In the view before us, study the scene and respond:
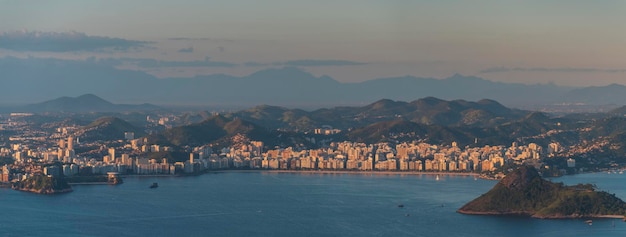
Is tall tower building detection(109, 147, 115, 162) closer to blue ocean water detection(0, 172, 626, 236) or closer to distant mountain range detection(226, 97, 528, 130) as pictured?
blue ocean water detection(0, 172, 626, 236)

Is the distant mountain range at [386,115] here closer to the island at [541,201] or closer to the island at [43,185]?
the island at [43,185]

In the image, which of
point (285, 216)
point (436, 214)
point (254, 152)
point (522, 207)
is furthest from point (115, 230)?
point (254, 152)

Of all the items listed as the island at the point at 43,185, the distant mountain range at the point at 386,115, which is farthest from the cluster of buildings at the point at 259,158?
the distant mountain range at the point at 386,115

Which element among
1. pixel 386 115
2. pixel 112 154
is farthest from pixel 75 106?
pixel 112 154

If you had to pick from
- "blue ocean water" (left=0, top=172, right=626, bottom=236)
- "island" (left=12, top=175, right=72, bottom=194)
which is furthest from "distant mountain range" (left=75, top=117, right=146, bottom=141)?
"island" (left=12, top=175, right=72, bottom=194)

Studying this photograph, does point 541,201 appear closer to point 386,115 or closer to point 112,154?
point 112,154

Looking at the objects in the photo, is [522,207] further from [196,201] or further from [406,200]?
[196,201]
